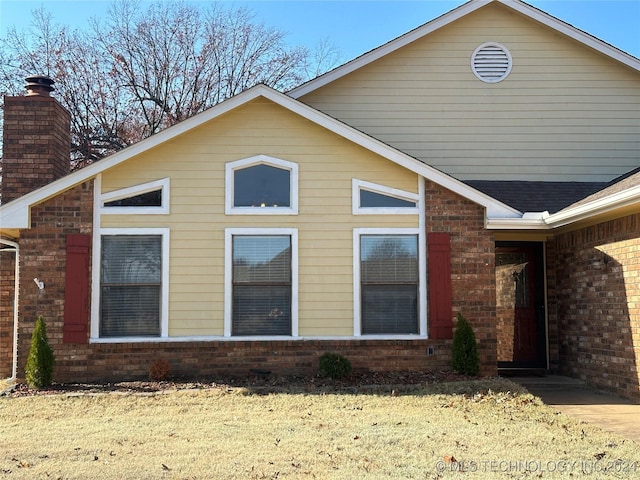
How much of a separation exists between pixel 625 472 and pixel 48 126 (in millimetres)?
8893

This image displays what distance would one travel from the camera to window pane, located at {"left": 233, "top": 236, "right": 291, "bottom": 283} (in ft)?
31.2

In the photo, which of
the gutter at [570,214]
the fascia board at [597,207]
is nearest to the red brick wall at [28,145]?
the gutter at [570,214]

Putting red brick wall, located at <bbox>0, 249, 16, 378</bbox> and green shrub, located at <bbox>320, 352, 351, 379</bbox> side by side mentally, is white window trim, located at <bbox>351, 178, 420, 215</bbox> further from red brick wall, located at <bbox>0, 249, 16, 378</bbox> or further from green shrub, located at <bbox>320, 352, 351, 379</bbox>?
red brick wall, located at <bbox>0, 249, 16, 378</bbox>

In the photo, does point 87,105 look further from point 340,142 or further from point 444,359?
point 444,359

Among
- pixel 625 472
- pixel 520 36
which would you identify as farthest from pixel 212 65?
pixel 625 472

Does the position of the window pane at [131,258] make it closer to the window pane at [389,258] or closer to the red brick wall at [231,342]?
the red brick wall at [231,342]

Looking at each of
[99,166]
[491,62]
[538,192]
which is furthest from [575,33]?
[99,166]

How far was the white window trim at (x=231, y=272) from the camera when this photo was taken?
9.42 m

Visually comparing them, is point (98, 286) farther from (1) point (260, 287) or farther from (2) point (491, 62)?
(2) point (491, 62)

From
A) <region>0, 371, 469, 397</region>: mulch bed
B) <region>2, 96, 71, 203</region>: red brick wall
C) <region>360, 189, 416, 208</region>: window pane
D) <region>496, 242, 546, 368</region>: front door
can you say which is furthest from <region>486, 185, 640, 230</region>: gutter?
<region>2, 96, 71, 203</region>: red brick wall

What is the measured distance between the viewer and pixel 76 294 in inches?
363

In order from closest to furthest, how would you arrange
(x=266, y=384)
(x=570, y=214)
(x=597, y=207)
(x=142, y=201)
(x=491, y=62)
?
(x=597, y=207), (x=570, y=214), (x=266, y=384), (x=142, y=201), (x=491, y=62)

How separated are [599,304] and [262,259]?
15.2ft

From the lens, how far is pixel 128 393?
8.38 m
